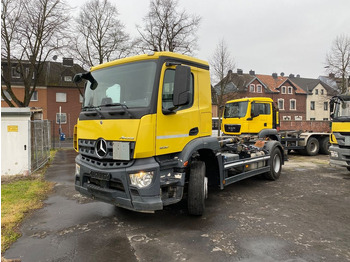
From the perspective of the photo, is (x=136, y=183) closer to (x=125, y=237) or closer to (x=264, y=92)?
(x=125, y=237)

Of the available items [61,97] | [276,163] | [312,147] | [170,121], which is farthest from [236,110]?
[61,97]

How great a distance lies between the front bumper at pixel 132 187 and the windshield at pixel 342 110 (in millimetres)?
7132

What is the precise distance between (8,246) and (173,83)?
3562 millimetres

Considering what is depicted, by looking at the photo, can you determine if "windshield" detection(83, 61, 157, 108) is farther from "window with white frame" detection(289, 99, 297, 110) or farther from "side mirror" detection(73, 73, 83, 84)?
"window with white frame" detection(289, 99, 297, 110)

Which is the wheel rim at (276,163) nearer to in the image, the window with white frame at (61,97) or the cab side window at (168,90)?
the cab side window at (168,90)

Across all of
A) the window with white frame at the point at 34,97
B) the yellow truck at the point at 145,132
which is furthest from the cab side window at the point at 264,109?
the window with white frame at the point at 34,97

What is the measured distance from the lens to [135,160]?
158 inches

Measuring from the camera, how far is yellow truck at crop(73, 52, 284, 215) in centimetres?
396

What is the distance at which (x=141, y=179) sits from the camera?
13.0ft

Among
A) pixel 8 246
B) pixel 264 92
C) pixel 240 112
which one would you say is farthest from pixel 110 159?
pixel 264 92

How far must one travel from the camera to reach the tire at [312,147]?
1459 cm

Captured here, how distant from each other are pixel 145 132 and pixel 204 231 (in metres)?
1.99

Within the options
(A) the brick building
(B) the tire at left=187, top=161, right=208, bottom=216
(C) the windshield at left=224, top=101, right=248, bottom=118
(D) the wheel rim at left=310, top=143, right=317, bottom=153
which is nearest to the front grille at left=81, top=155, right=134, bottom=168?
(B) the tire at left=187, top=161, right=208, bottom=216

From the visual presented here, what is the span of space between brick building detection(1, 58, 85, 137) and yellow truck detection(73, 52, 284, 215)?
3100 centimetres
